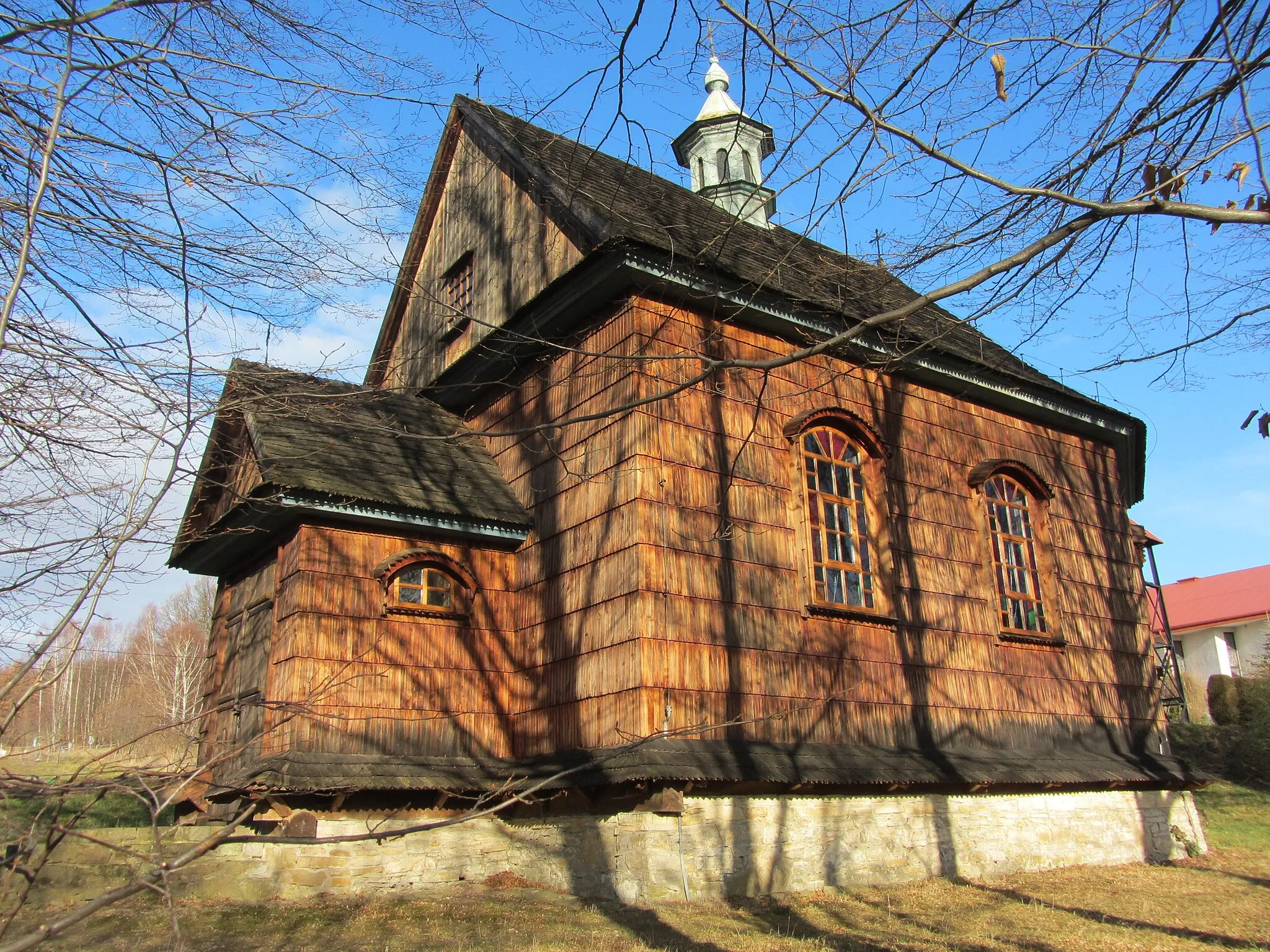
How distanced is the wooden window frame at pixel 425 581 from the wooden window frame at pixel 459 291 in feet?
12.2

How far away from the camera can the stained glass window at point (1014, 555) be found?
40.7 ft

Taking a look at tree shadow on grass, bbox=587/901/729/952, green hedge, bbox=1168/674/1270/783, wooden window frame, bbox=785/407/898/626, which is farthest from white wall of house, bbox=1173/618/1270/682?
tree shadow on grass, bbox=587/901/729/952

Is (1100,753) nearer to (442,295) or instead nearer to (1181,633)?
(442,295)

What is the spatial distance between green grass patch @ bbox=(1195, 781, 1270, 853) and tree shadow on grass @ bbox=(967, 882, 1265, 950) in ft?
20.0

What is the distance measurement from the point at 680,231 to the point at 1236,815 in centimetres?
1376

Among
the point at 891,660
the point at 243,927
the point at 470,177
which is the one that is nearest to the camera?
the point at 243,927

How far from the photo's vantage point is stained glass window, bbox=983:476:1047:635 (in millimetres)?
12391

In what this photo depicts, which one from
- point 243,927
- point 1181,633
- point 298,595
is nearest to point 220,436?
point 298,595

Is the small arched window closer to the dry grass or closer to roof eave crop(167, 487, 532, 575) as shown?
roof eave crop(167, 487, 532, 575)

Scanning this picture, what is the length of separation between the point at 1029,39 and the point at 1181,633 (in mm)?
45990

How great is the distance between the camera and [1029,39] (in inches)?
187

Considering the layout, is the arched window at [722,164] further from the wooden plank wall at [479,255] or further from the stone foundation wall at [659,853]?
the stone foundation wall at [659,853]

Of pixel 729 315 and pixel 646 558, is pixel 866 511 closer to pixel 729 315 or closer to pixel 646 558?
pixel 729 315

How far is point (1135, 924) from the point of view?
335 inches
